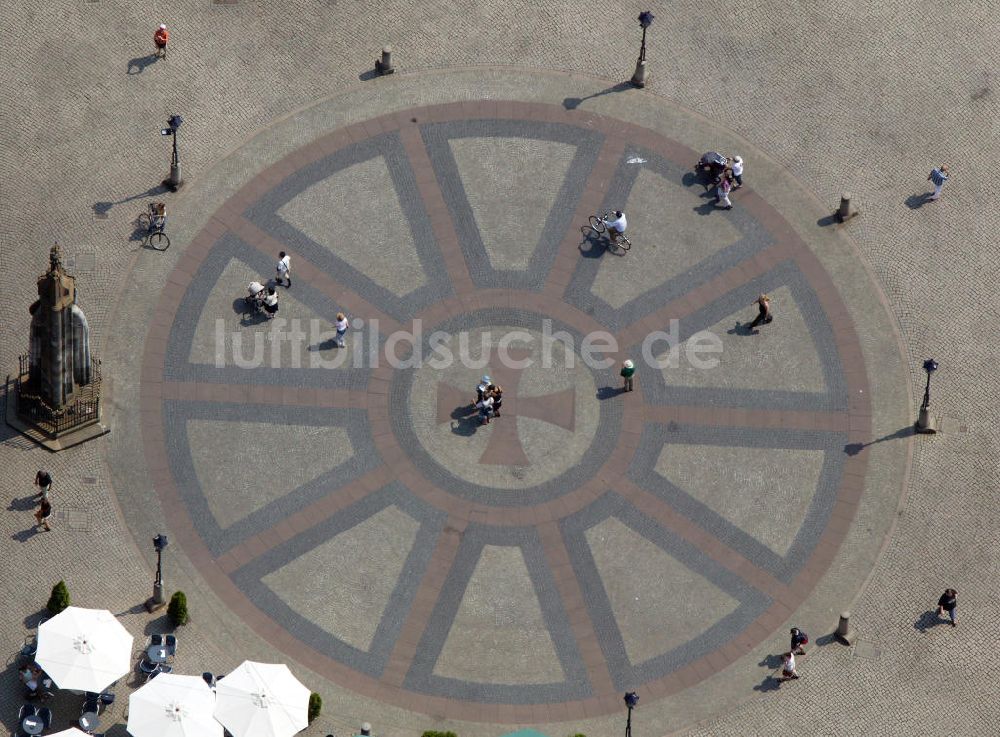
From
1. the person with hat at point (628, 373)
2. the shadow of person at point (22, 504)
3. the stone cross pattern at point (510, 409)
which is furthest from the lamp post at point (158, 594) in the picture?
the person with hat at point (628, 373)

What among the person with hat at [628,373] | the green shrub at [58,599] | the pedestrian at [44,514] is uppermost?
the person with hat at [628,373]

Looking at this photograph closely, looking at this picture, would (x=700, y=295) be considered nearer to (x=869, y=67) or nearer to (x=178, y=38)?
(x=869, y=67)

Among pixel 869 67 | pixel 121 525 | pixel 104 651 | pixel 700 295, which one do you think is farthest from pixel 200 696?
pixel 869 67

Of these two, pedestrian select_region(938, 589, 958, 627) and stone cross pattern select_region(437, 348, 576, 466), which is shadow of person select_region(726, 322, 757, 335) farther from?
pedestrian select_region(938, 589, 958, 627)

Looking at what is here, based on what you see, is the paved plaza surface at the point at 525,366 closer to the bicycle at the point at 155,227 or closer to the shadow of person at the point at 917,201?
the shadow of person at the point at 917,201

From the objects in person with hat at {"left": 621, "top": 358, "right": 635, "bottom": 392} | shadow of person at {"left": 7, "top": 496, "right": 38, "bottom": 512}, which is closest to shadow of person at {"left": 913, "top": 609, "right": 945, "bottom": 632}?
person with hat at {"left": 621, "top": 358, "right": 635, "bottom": 392}

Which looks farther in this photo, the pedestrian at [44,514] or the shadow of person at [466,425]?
the shadow of person at [466,425]

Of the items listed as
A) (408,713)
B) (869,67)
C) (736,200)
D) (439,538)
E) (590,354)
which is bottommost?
(408,713)
